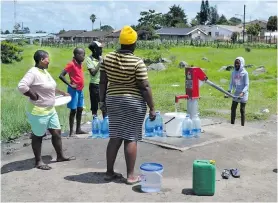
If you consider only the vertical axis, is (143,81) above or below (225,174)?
above

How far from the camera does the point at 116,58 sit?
5324 mm

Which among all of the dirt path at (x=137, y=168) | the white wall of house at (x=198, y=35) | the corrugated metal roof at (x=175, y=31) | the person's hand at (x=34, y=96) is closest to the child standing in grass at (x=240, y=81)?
the dirt path at (x=137, y=168)

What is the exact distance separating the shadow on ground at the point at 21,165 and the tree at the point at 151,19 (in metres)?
88.1

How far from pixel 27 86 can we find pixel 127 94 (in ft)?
4.71

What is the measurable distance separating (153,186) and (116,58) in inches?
62.5

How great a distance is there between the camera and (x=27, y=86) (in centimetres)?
585

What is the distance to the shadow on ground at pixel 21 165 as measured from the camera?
6.43 m

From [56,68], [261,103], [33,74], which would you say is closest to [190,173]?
[33,74]

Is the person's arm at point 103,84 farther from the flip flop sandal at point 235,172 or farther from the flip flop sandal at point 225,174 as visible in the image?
the flip flop sandal at point 235,172

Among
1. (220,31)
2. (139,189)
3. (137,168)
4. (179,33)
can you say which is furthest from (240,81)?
(220,31)

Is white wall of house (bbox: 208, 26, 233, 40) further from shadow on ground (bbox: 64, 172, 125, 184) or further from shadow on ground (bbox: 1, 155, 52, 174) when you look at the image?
shadow on ground (bbox: 64, 172, 125, 184)

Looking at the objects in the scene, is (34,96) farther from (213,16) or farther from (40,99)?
(213,16)

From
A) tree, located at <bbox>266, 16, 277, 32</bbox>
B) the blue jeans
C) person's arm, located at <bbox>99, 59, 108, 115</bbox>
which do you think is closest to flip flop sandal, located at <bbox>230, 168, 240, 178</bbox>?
person's arm, located at <bbox>99, 59, 108, 115</bbox>

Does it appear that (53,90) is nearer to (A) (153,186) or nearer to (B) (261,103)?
(A) (153,186)
